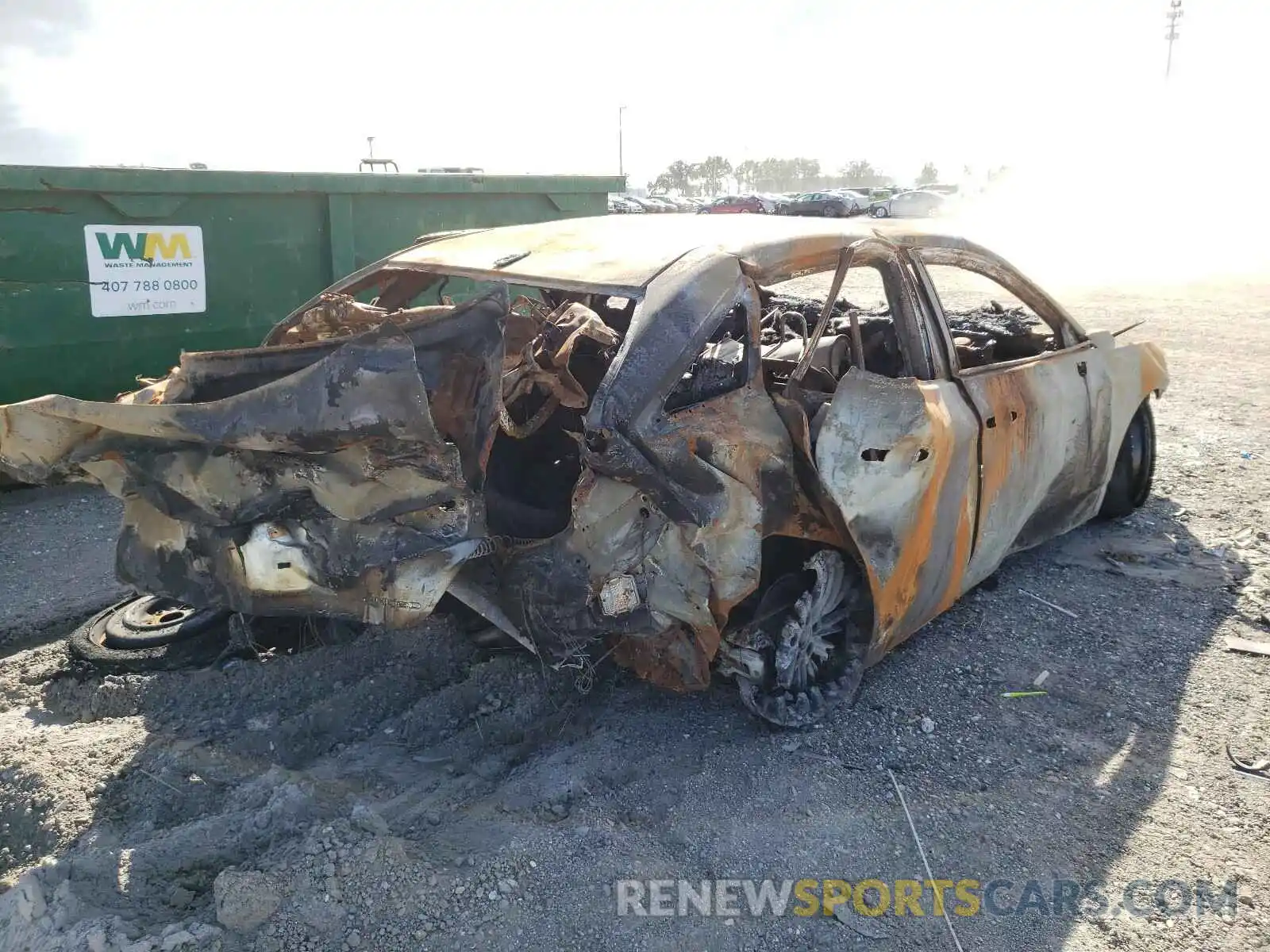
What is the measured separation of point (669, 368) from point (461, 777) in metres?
1.45

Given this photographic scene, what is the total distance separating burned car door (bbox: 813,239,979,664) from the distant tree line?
92879 mm

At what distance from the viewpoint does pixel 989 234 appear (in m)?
22.5

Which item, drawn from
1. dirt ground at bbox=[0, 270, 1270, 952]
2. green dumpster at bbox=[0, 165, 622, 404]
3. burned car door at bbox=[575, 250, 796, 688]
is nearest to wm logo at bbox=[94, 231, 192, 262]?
green dumpster at bbox=[0, 165, 622, 404]

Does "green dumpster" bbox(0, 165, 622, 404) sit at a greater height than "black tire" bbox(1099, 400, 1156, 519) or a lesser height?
greater

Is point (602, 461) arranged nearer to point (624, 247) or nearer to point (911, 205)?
point (624, 247)

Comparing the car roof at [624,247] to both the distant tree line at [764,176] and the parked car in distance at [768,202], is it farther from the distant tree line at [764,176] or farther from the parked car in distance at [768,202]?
the distant tree line at [764,176]

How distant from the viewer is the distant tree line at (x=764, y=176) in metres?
95.0

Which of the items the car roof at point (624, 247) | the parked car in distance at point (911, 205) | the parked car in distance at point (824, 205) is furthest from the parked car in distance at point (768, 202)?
the car roof at point (624, 247)

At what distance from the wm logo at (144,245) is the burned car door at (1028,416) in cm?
468

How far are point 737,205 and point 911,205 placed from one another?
271 inches

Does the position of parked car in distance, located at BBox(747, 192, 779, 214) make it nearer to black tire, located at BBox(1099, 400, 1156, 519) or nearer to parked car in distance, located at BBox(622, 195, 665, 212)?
parked car in distance, located at BBox(622, 195, 665, 212)

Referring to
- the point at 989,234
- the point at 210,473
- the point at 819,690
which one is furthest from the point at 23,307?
the point at 989,234

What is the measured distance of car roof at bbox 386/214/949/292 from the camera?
302cm

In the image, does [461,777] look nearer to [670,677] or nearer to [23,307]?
[670,677]
